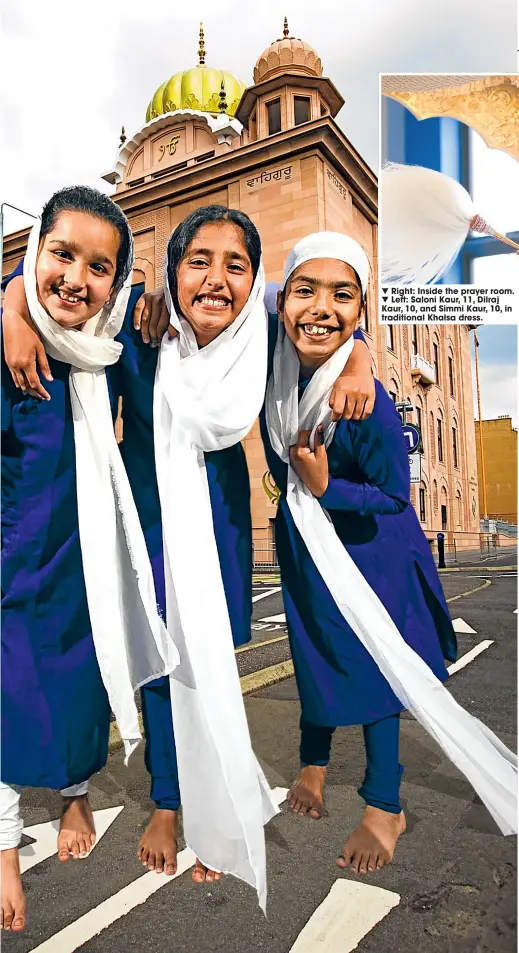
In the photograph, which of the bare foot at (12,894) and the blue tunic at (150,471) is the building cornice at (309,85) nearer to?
the blue tunic at (150,471)

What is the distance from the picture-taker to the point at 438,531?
2.47 meters

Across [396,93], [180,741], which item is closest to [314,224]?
[396,93]

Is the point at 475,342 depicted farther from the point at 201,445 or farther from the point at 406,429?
the point at 201,445

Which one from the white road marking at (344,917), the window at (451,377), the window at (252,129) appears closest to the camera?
the white road marking at (344,917)

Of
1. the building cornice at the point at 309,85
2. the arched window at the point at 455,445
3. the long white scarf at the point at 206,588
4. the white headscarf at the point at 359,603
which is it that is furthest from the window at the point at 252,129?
the arched window at the point at 455,445

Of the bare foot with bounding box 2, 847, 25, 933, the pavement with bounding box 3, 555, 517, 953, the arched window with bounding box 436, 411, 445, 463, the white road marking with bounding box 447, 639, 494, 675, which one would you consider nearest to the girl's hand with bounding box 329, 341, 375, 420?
the arched window with bounding box 436, 411, 445, 463

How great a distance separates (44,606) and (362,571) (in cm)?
96

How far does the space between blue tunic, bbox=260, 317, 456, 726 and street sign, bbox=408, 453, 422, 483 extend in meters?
0.12

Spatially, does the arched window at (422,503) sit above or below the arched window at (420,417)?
below

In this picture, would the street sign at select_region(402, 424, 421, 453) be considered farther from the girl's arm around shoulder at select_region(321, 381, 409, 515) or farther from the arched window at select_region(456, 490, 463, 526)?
the arched window at select_region(456, 490, 463, 526)

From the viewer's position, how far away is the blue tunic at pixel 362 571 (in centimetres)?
204

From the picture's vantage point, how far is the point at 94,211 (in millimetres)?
1935

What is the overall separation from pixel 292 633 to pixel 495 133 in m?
1.76

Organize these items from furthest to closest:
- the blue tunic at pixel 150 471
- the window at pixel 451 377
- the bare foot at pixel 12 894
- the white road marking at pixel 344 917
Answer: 1. the window at pixel 451 377
2. the blue tunic at pixel 150 471
3. the bare foot at pixel 12 894
4. the white road marking at pixel 344 917
